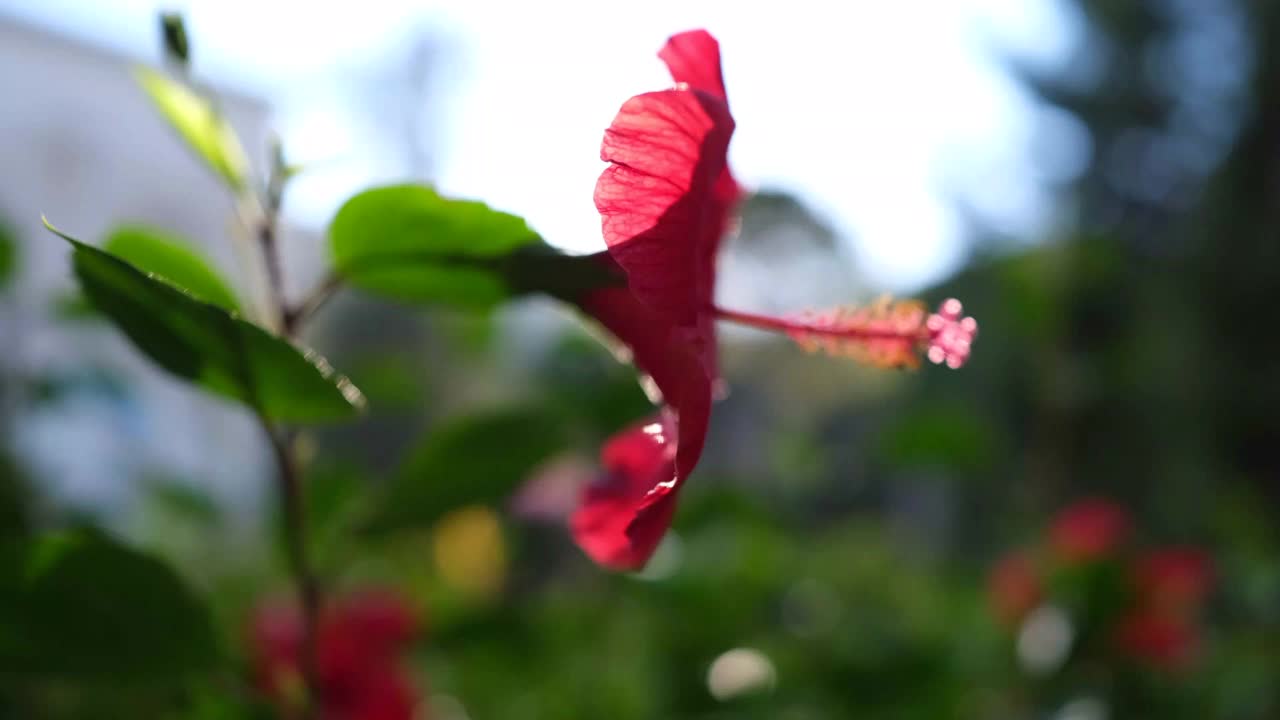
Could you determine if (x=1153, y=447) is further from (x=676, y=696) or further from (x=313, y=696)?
(x=313, y=696)

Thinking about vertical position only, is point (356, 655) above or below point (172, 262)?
below

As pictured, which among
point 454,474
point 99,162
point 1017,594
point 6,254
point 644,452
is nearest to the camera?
point 644,452

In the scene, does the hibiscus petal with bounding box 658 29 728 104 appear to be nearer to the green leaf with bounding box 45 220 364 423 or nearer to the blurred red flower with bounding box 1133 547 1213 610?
the green leaf with bounding box 45 220 364 423

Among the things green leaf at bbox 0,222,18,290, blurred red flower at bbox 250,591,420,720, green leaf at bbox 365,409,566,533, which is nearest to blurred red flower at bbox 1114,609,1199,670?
blurred red flower at bbox 250,591,420,720

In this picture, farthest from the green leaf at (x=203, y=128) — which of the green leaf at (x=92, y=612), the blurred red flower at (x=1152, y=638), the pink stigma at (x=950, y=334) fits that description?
the blurred red flower at (x=1152, y=638)

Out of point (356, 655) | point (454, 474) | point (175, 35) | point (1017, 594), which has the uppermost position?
point (175, 35)

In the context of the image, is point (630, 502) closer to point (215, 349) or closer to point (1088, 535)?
point (215, 349)

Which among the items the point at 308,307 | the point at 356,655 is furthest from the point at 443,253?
the point at 356,655
